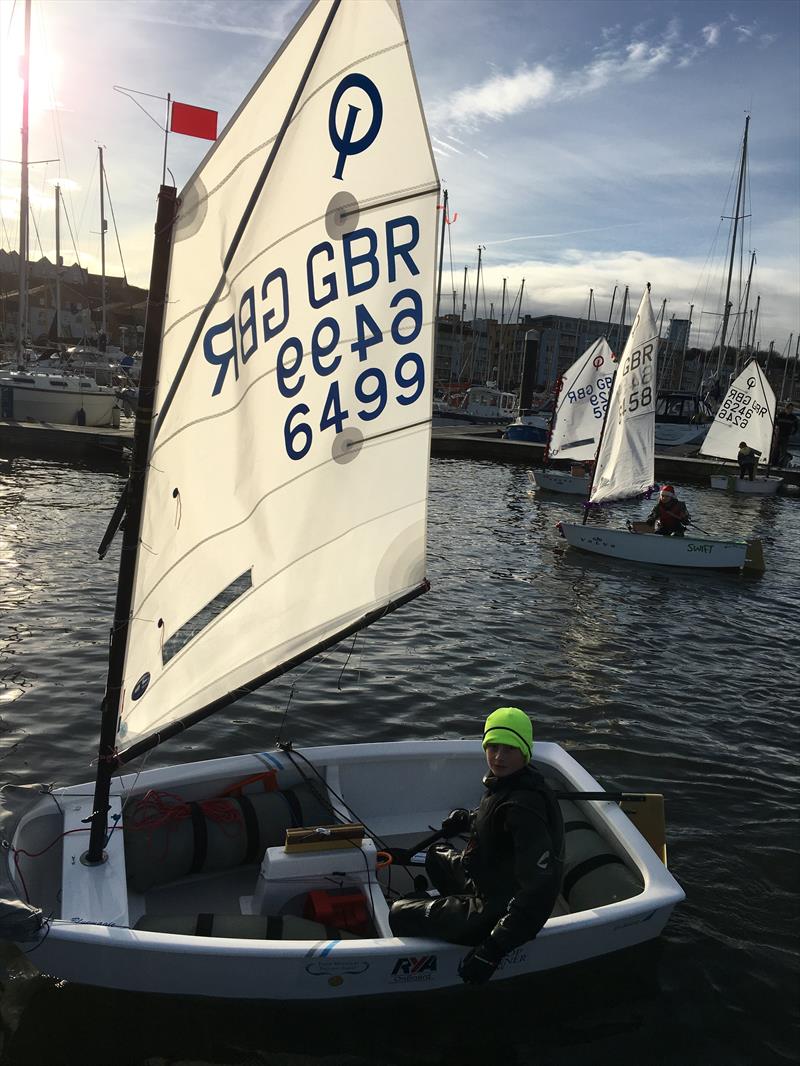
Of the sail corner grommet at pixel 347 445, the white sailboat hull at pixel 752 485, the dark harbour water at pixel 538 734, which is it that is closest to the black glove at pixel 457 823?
the dark harbour water at pixel 538 734

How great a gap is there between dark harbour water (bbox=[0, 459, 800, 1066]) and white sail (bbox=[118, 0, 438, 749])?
1998 mm

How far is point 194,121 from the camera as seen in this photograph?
3.58 m

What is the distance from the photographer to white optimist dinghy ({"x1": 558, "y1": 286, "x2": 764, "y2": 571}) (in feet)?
55.4

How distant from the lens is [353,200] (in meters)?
4.30

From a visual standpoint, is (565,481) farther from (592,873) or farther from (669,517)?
(592,873)

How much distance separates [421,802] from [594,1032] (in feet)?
6.83

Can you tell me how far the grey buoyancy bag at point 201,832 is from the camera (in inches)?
204

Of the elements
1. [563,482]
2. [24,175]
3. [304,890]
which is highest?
[24,175]

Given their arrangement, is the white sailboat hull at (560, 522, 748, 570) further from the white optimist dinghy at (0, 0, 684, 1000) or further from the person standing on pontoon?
the white optimist dinghy at (0, 0, 684, 1000)

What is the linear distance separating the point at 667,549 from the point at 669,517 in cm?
77

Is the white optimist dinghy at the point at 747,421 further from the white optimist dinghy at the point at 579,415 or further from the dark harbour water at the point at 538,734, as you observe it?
the dark harbour water at the point at 538,734

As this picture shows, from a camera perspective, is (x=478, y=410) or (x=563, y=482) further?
(x=478, y=410)

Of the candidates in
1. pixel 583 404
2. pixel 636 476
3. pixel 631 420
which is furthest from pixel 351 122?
pixel 583 404

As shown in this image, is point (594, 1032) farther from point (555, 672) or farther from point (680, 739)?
point (555, 672)
